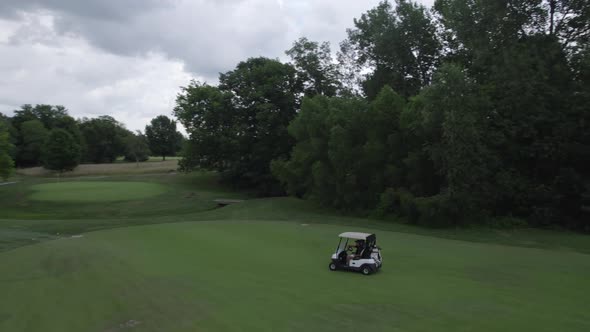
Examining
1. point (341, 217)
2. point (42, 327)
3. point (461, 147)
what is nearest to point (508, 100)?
→ point (461, 147)

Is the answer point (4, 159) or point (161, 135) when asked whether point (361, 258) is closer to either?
point (4, 159)

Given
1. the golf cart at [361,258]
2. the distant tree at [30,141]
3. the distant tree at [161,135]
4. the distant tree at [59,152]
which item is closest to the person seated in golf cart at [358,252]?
the golf cart at [361,258]

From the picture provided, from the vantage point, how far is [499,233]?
73.2 ft

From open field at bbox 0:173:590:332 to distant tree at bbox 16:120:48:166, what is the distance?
8055 cm

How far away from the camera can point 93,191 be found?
44.8m

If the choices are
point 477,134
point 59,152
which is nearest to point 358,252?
point 477,134

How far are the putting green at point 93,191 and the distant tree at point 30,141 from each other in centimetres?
5142

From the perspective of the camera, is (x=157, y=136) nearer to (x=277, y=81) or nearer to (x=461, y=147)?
(x=277, y=81)

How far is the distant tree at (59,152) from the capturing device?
68750 millimetres

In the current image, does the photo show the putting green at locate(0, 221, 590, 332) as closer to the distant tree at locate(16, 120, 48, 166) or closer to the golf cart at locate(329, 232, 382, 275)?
the golf cart at locate(329, 232, 382, 275)

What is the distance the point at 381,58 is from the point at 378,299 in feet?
122

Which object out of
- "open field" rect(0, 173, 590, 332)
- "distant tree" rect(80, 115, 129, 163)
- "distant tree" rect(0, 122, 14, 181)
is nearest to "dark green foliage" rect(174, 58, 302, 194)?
"distant tree" rect(0, 122, 14, 181)

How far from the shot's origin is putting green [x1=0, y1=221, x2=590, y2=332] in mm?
9273

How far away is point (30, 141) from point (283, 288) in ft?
330
